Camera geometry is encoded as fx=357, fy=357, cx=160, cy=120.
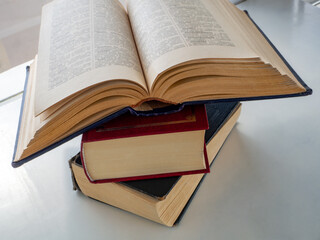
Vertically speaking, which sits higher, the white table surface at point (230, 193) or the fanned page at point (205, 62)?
the fanned page at point (205, 62)

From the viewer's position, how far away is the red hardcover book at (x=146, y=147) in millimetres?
553

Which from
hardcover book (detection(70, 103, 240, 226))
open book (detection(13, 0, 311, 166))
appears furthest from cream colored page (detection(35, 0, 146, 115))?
hardcover book (detection(70, 103, 240, 226))

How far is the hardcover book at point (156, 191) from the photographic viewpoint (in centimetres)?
57

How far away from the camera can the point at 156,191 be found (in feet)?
1.87

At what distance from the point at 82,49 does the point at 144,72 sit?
113 mm

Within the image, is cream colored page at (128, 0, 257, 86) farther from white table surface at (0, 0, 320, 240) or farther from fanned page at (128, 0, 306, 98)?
white table surface at (0, 0, 320, 240)

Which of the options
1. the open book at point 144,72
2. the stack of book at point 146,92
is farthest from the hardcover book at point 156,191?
the open book at point 144,72

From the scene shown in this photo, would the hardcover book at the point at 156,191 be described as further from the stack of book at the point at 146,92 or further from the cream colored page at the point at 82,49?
the cream colored page at the point at 82,49

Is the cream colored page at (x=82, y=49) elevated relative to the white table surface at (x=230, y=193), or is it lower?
elevated

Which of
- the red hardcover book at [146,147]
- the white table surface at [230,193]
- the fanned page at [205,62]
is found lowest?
the white table surface at [230,193]

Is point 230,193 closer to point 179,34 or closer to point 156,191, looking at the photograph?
point 156,191

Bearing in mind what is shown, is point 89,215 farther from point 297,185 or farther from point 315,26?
point 315,26

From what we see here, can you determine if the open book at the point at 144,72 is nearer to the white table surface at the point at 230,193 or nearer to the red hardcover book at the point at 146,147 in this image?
the red hardcover book at the point at 146,147

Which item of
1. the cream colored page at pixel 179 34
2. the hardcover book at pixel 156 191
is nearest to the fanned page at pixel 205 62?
the cream colored page at pixel 179 34
